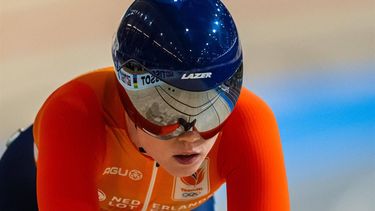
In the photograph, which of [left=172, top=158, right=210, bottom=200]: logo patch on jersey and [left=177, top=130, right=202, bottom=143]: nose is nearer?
[left=177, top=130, right=202, bottom=143]: nose

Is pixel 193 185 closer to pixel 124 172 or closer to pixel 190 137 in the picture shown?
pixel 124 172

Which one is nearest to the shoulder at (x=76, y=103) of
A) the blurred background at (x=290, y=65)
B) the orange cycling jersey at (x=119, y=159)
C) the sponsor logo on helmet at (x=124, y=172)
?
the orange cycling jersey at (x=119, y=159)

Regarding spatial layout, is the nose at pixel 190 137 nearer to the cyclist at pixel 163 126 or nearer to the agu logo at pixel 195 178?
the cyclist at pixel 163 126

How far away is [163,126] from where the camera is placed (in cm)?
93

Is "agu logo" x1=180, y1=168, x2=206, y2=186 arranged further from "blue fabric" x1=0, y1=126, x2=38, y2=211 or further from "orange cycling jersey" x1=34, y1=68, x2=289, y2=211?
"blue fabric" x1=0, y1=126, x2=38, y2=211

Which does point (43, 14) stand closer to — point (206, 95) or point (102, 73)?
point (102, 73)

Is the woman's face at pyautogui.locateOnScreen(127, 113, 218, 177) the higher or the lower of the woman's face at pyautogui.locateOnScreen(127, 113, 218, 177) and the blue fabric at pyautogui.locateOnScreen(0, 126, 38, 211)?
the higher

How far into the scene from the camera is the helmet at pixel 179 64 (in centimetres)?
88

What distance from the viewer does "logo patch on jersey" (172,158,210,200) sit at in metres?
1.13

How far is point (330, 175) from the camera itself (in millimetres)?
1691

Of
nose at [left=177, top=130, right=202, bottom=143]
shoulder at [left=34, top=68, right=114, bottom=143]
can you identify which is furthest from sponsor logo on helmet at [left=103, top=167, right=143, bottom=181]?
nose at [left=177, top=130, right=202, bottom=143]

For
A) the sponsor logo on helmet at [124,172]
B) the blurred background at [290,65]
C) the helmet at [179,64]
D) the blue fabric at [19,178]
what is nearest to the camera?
the helmet at [179,64]

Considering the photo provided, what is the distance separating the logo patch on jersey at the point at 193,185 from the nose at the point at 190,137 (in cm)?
17

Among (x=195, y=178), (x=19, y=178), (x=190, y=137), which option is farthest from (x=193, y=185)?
(x=19, y=178)
